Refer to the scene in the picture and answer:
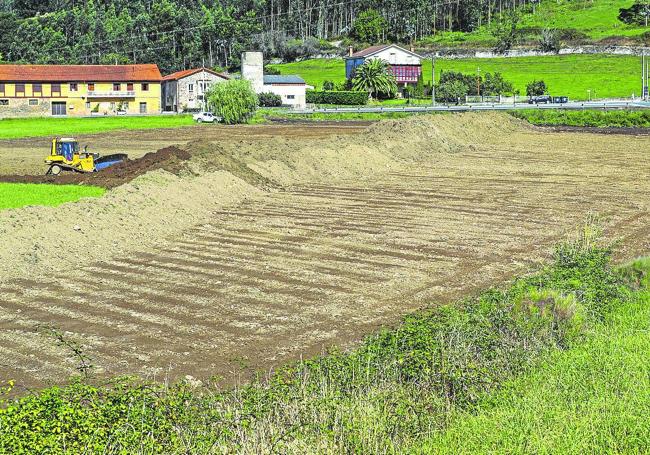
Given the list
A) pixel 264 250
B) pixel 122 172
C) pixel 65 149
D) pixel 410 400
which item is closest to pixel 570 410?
pixel 410 400

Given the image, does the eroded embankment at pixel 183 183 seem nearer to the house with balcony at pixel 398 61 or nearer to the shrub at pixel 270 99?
the shrub at pixel 270 99

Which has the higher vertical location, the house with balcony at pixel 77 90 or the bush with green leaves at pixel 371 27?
the bush with green leaves at pixel 371 27

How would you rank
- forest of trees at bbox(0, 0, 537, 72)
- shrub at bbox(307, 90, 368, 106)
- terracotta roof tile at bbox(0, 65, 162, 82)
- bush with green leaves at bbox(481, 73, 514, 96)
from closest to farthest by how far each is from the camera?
1. terracotta roof tile at bbox(0, 65, 162, 82)
2. bush with green leaves at bbox(481, 73, 514, 96)
3. shrub at bbox(307, 90, 368, 106)
4. forest of trees at bbox(0, 0, 537, 72)

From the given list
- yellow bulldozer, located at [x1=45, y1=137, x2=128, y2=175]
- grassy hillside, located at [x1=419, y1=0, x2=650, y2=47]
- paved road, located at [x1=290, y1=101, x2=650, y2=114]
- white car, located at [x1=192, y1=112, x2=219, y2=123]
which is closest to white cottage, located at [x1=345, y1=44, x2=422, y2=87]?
grassy hillside, located at [x1=419, y1=0, x2=650, y2=47]

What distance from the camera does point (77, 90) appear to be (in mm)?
120875

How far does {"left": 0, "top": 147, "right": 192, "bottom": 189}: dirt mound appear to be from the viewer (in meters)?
34.3

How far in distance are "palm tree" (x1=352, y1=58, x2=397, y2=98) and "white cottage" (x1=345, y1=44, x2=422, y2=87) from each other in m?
9.20

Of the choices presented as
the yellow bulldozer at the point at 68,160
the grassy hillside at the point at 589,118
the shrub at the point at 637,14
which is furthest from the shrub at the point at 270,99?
the yellow bulldozer at the point at 68,160

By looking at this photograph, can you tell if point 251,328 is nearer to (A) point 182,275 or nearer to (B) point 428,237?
(A) point 182,275

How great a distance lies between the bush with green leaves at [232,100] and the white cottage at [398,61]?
47.4m

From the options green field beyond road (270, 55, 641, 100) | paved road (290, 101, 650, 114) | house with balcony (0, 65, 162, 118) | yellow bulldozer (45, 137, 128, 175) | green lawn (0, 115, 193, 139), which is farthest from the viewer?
green field beyond road (270, 55, 641, 100)

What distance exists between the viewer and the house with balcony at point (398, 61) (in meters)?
137

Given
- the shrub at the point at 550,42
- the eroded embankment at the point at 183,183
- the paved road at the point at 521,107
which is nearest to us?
the eroded embankment at the point at 183,183

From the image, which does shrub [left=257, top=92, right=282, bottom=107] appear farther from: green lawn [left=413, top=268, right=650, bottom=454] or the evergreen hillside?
green lawn [left=413, top=268, right=650, bottom=454]
